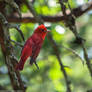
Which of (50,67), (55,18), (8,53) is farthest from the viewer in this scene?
(50,67)

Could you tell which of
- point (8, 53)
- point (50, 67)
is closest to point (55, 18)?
point (50, 67)

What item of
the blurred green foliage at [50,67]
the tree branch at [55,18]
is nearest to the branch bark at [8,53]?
the blurred green foliage at [50,67]

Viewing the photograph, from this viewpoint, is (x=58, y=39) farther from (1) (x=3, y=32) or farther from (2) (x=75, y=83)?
(1) (x=3, y=32)

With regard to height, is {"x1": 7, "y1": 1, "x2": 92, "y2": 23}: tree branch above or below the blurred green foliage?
above

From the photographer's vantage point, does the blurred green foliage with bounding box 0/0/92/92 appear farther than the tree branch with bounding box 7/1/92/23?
Yes

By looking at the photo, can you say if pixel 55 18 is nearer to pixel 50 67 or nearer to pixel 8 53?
pixel 50 67

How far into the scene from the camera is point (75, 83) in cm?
545

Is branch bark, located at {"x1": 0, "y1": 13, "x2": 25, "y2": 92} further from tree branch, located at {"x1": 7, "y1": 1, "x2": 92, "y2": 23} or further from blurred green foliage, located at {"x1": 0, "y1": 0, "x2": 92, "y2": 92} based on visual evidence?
tree branch, located at {"x1": 7, "y1": 1, "x2": 92, "y2": 23}

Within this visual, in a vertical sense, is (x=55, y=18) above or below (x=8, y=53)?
below

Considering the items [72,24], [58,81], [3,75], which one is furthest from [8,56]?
[58,81]

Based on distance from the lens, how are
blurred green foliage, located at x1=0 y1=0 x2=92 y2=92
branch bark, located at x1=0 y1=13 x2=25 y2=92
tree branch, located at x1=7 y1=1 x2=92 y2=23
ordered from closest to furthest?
1. branch bark, located at x1=0 y1=13 x2=25 y2=92
2. tree branch, located at x1=7 y1=1 x2=92 y2=23
3. blurred green foliage, located at x1=0 y1=0 x2=92 y2=92

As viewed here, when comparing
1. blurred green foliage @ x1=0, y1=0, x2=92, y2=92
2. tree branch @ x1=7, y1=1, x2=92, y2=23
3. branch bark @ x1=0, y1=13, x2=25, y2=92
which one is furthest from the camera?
blurred green foliage @ x1=0, y1=0, x2=92, y2=92

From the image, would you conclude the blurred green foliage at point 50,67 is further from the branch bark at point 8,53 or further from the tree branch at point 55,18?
the branch bark at point 8,53

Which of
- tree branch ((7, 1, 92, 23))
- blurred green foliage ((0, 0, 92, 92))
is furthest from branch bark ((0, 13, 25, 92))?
tree branch ((7, 1, 92, 23))
